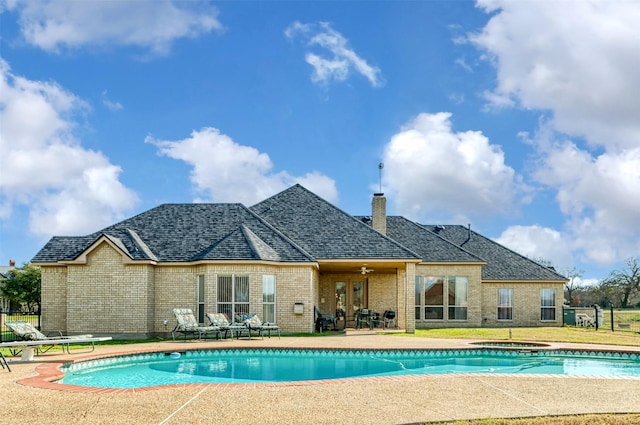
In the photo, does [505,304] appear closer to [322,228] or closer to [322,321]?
[322,228]

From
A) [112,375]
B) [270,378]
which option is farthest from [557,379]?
[112,375]

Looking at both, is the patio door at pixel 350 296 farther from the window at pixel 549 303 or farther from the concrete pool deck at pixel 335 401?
the concrete pool deck at pixel 335 401

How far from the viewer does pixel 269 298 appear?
2378cm

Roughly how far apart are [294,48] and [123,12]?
496cm

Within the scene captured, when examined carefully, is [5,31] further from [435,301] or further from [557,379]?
[435,301]

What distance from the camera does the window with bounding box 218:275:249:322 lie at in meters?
23.2

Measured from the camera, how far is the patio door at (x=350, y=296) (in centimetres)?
3041

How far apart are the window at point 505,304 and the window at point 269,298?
44.1ft

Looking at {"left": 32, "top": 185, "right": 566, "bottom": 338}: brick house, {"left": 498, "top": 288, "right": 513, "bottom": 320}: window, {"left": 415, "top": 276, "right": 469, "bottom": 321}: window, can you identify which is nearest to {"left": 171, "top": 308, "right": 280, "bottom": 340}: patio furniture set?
{"left": 32, "top": 185, "right": 566, "bottom": 338}: brick house

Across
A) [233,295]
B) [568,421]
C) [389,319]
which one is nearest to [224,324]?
[233,295]

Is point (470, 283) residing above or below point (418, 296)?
above

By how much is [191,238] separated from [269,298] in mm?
4173

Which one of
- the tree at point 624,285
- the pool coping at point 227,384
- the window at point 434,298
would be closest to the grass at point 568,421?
the pool coping at point 227,384

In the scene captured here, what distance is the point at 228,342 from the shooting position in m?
20.0
